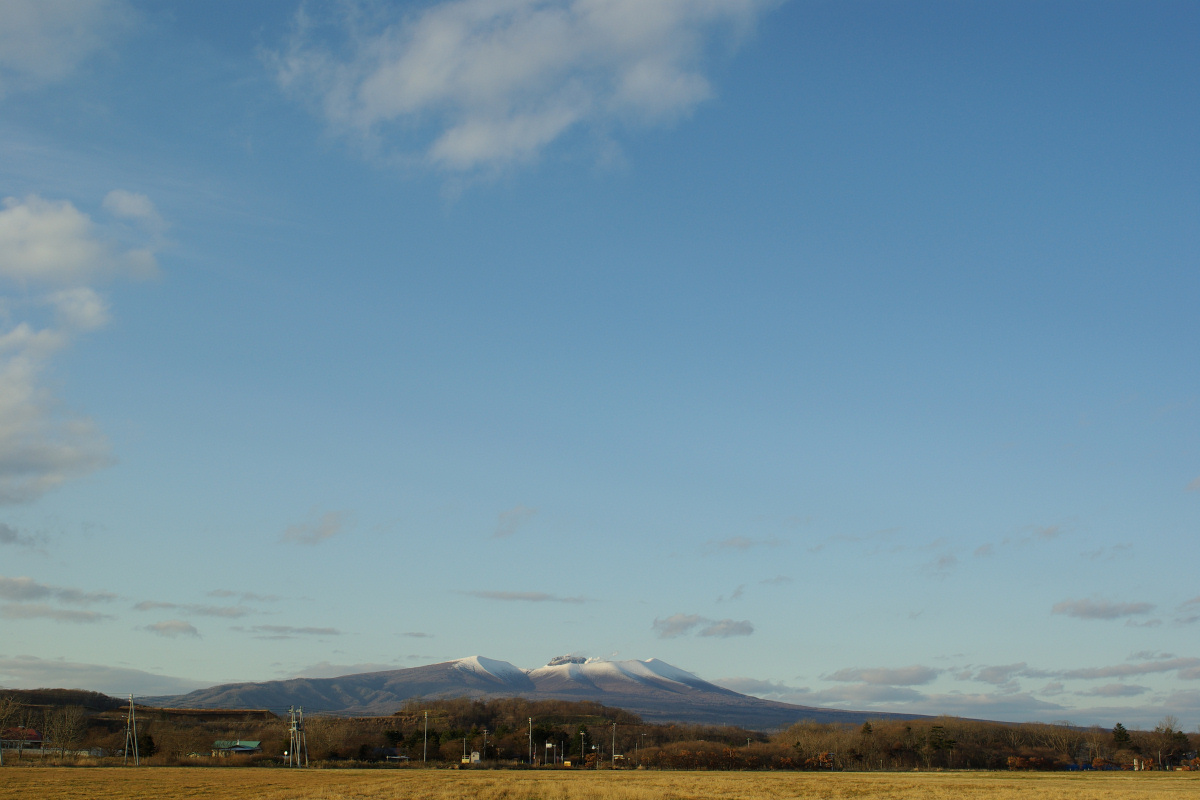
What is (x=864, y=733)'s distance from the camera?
6353 inches

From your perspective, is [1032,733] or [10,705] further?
[1032,733]

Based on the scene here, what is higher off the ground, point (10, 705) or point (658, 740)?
point (10, 705)

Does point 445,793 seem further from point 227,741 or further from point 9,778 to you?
point 227,741

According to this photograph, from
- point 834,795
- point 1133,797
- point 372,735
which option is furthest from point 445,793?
point 372,735

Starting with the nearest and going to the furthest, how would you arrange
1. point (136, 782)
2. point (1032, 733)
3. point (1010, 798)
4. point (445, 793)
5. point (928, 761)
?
point (445, 793)
point (1010, 798)
point (136, 782)
point (928, 761)
point (1032, 733)

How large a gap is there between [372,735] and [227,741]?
27.3m

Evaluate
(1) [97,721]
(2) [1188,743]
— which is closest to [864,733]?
(2) [1188,743]

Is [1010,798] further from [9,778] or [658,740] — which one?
[658,740]

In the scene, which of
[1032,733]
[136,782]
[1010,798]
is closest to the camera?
[1010,798]

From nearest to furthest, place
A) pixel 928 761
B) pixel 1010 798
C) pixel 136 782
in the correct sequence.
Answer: pixel 1010 798, pixel 136 782, pixel 928 761

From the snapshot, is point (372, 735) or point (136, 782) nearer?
point (136, 782)

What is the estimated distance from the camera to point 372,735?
545 feet

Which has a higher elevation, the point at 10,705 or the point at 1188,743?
the point at 10,705

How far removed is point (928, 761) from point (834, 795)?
93.0 metres
